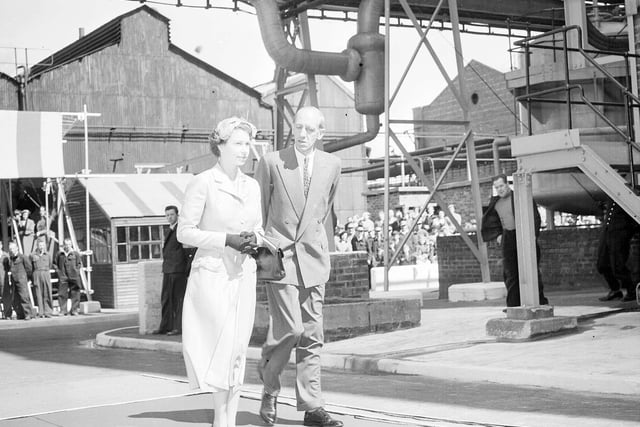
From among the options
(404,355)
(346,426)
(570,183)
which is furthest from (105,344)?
(570,183)

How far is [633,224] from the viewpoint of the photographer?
53.6 ft

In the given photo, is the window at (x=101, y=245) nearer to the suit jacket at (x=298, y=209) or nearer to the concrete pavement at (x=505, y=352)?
the concrete pavement at (x=505, y=352)

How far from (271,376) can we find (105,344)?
9457mm

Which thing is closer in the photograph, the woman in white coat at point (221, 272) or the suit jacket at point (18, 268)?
the woman in white coat at point (221, 272)

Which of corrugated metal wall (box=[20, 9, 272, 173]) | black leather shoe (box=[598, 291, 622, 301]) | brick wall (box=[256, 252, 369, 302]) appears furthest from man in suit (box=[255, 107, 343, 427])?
corrugated metal wall (box=[20, 9, 272, 173])

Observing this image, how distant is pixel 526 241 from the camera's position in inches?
473

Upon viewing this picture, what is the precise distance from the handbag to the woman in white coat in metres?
0.07

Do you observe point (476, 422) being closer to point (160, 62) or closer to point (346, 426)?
point (346, 426)

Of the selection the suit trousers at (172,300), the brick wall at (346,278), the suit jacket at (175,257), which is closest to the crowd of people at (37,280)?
the suit trousers at (172,300)

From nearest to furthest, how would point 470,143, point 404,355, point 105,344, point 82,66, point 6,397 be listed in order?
1. point 6,397
2. point 404,355
3. point 105,344
4. point 470,143
5. point 82,66

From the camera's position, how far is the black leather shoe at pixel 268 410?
264 inches

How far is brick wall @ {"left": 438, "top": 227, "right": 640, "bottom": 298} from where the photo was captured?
Result: 67.4 feet

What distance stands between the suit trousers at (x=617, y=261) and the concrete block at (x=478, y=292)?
2.16m

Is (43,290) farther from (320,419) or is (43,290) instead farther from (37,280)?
(320,419)
